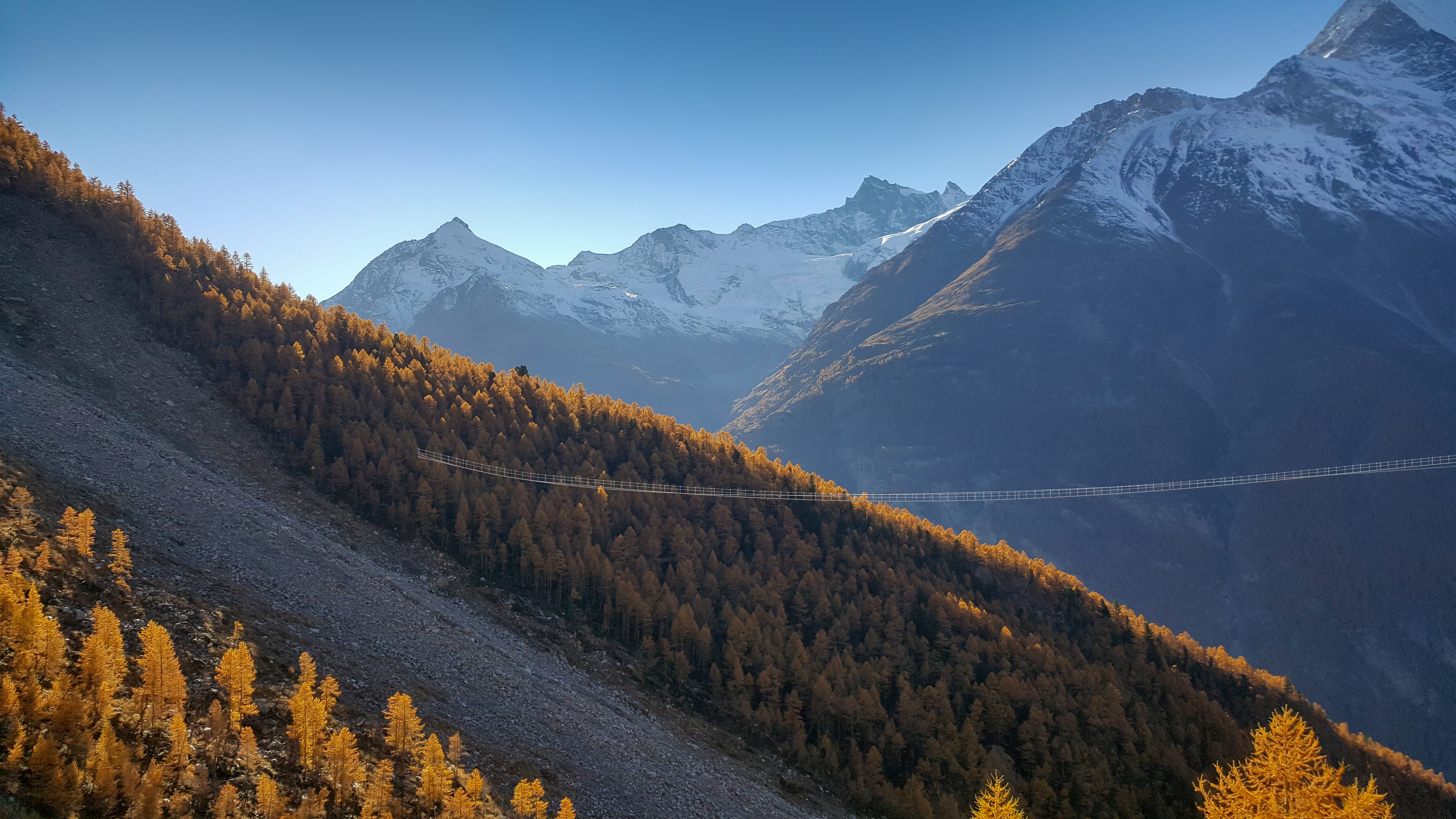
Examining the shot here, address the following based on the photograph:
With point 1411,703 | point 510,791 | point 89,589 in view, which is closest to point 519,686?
point 510,791

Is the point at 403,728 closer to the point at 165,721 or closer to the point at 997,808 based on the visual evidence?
the point at 165,721

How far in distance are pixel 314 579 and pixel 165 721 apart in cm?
2530

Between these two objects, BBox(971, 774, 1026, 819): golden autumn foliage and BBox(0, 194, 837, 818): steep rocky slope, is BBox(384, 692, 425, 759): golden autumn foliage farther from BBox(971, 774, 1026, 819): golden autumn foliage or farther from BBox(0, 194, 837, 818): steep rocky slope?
BBox(971, 774, 1026, 819): golden autumn foliage

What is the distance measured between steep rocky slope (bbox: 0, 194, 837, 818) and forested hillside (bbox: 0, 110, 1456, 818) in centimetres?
603

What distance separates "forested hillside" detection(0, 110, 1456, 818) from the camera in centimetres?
7612

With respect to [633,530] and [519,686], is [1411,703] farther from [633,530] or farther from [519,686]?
[519,686]

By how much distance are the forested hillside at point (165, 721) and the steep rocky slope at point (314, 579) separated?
4.09 m

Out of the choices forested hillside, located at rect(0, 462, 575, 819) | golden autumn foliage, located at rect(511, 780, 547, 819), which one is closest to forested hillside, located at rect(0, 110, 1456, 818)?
golden autumn foliage, located at rect(511, 780, 547, 819)

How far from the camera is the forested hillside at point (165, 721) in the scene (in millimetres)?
25453

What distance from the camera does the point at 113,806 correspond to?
24.8m

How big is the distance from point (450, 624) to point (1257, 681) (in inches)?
5016

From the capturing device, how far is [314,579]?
2103 inches

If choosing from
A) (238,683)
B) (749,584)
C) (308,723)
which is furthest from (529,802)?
(749,584)

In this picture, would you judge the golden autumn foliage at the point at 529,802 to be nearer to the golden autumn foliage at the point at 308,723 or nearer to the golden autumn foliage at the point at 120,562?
the golden autumn foliage at the point at 308,723
